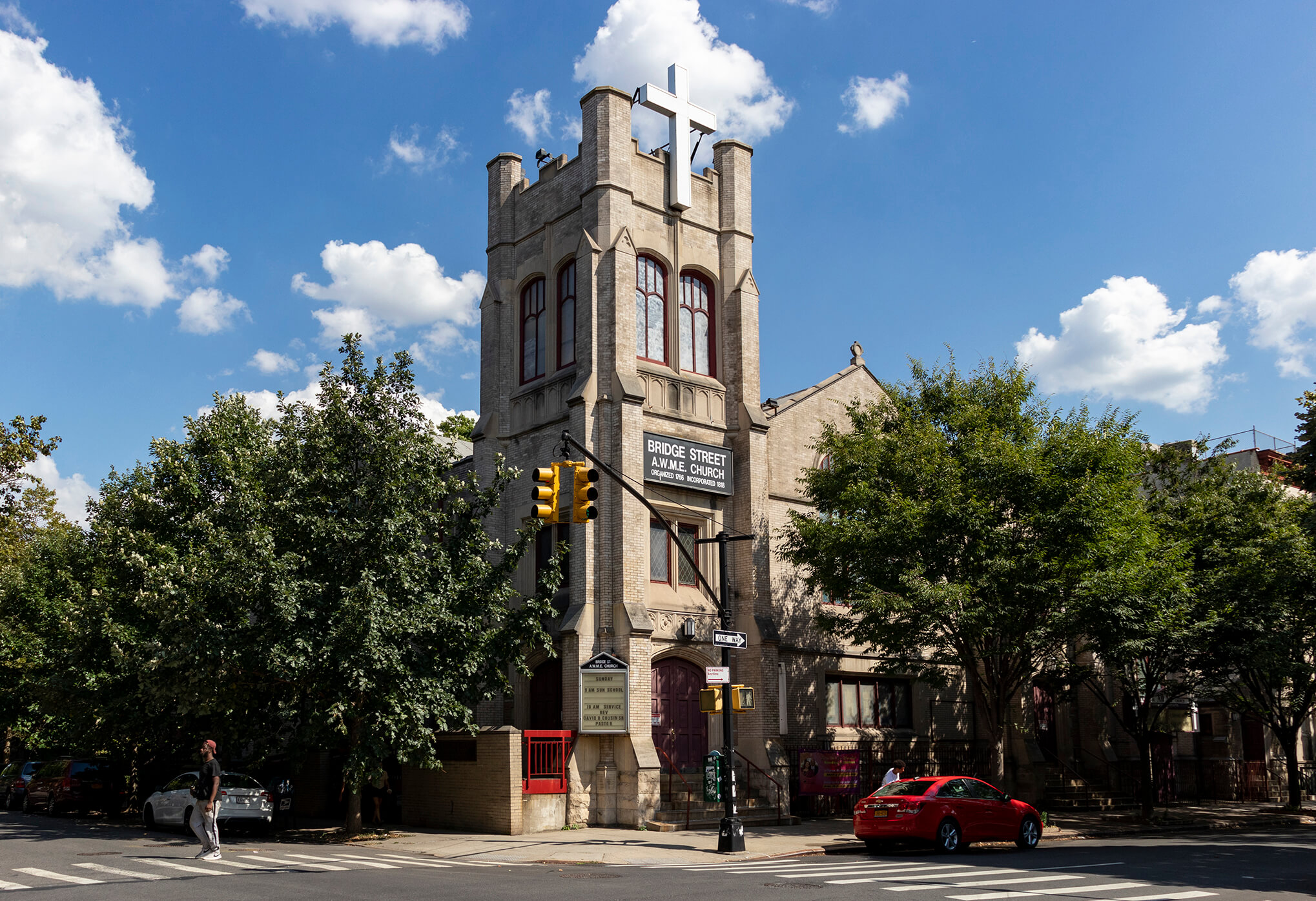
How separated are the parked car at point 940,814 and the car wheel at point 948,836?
0.01 meters

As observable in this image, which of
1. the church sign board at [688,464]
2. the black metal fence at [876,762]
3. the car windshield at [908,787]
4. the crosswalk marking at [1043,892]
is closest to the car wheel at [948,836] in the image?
the car windshield at [908,787]

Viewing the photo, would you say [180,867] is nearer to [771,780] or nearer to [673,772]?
[673,772]

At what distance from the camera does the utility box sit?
19797 mm

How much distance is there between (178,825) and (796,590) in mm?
16089

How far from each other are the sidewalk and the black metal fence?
56cm

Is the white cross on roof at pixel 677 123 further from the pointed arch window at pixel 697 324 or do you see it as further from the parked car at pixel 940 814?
the parked car at pixel 940 814

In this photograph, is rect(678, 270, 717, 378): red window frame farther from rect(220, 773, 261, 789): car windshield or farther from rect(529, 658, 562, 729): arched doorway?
rect(220, 773, 261, 789): car windshield

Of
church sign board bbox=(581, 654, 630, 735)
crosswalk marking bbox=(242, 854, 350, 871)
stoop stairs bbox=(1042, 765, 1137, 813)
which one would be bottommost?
stoop stairs bbox=(1042, 765, 1137, 813)

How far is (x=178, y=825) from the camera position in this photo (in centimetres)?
2350

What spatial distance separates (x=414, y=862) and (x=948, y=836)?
30.5 feet

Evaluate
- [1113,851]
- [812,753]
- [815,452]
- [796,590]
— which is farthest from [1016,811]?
[815,452]

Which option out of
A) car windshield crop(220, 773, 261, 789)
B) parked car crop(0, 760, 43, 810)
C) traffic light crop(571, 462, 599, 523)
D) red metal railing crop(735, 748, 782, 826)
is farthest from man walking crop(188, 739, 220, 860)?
parked car crop(0, 760, 43, 810)

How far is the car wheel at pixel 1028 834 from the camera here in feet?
66.3

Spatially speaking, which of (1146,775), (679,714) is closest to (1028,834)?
(679,714)
